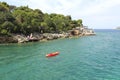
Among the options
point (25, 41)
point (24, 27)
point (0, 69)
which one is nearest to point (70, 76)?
point (0, 69)

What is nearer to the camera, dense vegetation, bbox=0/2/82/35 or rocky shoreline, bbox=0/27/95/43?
rocky shoreline, bbox=0/27/95/43

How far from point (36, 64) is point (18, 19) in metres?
47.9

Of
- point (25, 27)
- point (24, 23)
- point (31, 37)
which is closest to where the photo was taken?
point (31, 37)

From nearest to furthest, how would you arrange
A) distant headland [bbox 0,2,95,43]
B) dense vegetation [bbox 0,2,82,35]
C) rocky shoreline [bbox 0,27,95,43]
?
1. rocky shoreline [bbox 0,27,95,43]
2. distant headland [bbox 0,2,95,43]
3. dense vegetation [bbox 0,2,82,35]

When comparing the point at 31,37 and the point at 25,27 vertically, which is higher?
the point at 25,27

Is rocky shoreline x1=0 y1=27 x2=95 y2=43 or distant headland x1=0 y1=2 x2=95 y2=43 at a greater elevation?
distant headland x1=0 y1=2 x2=95 y2=43

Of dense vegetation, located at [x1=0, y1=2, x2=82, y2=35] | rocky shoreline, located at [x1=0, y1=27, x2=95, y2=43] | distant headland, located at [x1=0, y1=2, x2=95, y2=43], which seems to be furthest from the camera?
dense vegetation, located at [x1=0, y1=2, x2=82, y2=35]

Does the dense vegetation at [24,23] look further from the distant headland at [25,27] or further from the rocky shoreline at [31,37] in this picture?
the rocky shoreline at [31,37]

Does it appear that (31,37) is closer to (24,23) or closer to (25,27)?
(25,27)

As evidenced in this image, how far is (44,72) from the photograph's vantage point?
103 feet

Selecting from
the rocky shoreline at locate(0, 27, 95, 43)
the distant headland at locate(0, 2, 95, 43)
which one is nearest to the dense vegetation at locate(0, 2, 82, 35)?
the distant headland at locate(0, 2, 95, 43)

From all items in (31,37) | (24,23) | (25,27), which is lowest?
(31,37)

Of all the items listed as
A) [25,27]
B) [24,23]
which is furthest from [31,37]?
[24,23]

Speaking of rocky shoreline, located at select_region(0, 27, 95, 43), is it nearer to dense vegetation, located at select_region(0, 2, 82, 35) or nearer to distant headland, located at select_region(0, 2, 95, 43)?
distant headland, located at select_region(0, 2, 95, 43)
